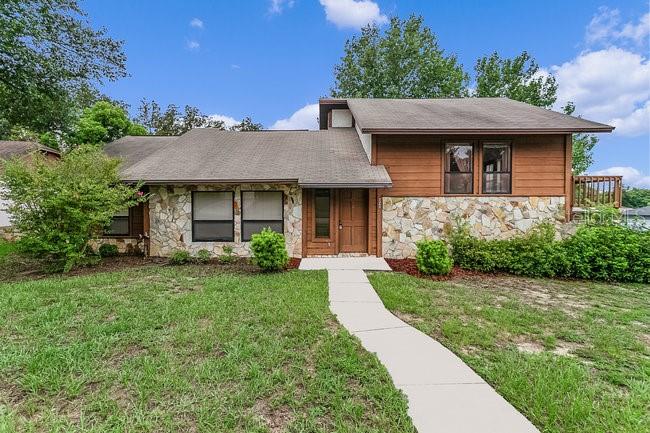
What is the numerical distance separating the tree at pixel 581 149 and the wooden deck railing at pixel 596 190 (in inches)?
631

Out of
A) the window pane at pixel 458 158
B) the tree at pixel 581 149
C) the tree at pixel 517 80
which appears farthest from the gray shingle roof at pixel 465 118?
the tree at pixel 581 149

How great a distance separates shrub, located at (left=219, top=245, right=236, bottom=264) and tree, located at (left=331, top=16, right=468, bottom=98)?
755 inches

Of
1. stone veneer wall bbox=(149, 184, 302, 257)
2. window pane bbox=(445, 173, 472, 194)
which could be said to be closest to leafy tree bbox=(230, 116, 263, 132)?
stone veneer wall bbox=(149, 184, 302, 257)

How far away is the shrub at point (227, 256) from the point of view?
926cm

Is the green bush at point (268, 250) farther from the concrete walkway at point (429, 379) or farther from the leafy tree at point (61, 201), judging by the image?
the leafy tree at point (61, 201)

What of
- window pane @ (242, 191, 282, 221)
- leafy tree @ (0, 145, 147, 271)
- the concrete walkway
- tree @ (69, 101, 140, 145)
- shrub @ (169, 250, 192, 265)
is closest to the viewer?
the concrete walkway

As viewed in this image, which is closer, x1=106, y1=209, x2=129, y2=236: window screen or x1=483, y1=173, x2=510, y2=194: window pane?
x1=483, y1=173, x2=510, y2=194: window pane

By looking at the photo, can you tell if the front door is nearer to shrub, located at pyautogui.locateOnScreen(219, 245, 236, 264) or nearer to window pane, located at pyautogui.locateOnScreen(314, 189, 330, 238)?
window pane, located at pyautogui.locateOnScreen(314, 189, 330, 238)

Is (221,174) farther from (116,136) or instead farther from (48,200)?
(116,136)

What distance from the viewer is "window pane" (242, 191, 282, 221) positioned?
9828 mm

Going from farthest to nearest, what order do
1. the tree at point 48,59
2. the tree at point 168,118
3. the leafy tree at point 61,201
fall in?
1. the tree at point 168,118
2. the tree at point 48,59
3. the leafy tree at point 61,201

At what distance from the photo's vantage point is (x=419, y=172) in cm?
973

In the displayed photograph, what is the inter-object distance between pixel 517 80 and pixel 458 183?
19.5 meters

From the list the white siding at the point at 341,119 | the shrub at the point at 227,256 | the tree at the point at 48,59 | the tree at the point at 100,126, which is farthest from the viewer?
the tree at the point at 100,126
